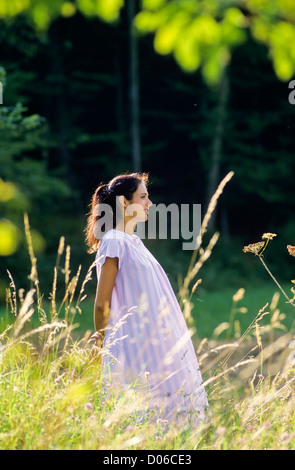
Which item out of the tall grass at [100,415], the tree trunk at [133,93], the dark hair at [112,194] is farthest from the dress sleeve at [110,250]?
the tree trunk at [133,93]

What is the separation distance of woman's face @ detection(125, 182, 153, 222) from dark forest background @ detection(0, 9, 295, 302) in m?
14.9

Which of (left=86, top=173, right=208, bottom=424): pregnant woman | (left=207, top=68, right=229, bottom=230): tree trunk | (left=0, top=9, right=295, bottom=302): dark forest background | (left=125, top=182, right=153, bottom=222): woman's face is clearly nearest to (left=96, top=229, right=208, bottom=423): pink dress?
(left=86, top=173, right=208, bottom=424): pregnant woman

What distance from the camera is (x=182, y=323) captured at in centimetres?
373

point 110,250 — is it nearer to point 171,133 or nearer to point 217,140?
point 217,140

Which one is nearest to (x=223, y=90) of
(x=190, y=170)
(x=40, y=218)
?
(x=190, y=170)

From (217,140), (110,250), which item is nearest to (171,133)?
(217,140)

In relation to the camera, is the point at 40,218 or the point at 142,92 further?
the point at 142,92

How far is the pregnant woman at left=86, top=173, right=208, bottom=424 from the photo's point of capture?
3492mm

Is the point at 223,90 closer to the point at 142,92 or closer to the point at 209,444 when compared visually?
the point at 142,92

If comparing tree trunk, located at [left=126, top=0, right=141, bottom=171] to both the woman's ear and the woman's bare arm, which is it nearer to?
the woman's ear

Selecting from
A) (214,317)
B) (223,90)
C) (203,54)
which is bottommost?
(214,317)

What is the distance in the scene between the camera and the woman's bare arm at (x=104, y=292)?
3.49m

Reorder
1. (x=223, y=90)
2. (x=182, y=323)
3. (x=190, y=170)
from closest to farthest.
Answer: (x=182, y=323)
(x=223, y=90)
(x=190, y=170)
